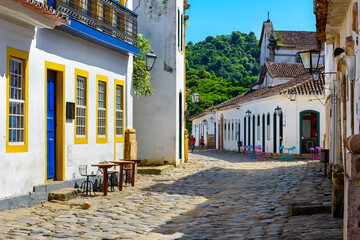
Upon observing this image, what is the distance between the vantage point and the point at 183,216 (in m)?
9.80

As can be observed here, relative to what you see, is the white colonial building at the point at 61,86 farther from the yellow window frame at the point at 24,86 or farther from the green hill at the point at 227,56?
the green hill at the point at 227,56

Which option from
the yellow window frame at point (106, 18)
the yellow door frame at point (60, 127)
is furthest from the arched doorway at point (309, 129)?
the yellow door frame at point (60, 127)

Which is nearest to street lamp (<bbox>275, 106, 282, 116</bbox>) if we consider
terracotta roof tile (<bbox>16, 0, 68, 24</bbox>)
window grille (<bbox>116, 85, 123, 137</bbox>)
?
window grille (<bbox>116, 85, 123, 137</bbox>)

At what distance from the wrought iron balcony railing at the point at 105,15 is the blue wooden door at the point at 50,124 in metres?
1.39

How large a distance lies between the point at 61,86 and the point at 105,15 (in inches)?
133

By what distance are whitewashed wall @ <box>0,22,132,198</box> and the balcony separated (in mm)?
309

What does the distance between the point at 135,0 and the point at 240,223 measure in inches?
557

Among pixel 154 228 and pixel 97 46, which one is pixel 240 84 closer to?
pixel 97 46

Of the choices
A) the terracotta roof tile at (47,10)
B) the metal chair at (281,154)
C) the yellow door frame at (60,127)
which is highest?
the terracotta roof tile at (47,10)

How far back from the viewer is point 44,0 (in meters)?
10.7

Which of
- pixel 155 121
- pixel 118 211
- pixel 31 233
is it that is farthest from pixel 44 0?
pixel 155 121

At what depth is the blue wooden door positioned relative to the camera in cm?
1148

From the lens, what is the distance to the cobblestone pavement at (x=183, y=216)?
25.5ft

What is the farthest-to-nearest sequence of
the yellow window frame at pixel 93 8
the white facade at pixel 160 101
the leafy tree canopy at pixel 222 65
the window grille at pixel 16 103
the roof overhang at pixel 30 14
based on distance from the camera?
the leafy tree canopy at pixel 222 65 < the white facade at pixel 160 101 < the yellow window frame at pixel 93 8 < the window grille at pixel 16 103 < the roof overhang at pixel 30 14
